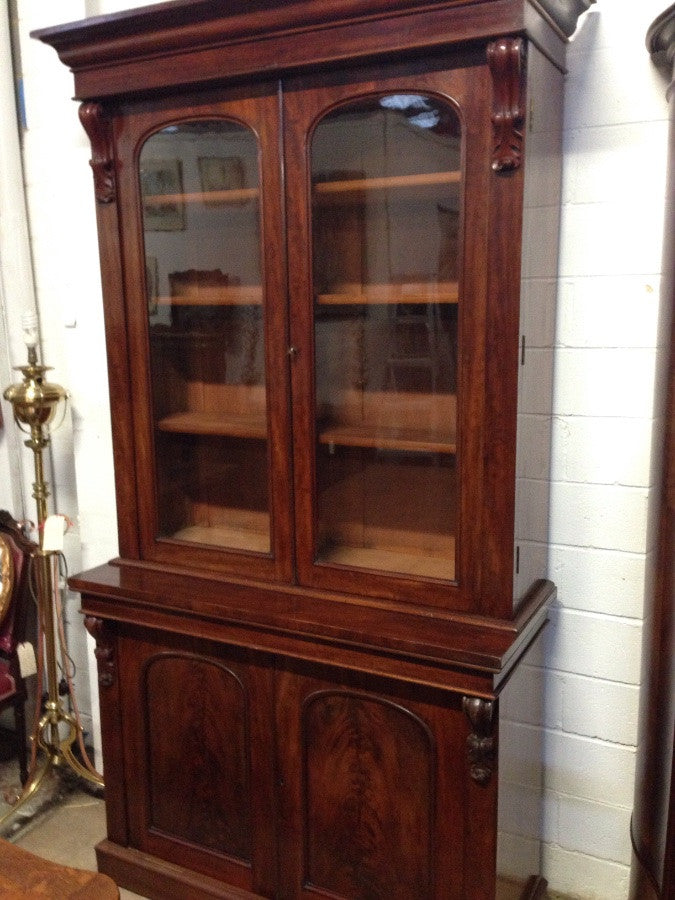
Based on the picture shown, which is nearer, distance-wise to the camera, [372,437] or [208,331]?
[372,437]

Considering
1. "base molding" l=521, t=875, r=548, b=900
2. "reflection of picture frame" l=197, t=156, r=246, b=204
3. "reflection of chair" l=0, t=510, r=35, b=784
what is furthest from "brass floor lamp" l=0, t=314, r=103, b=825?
"base molding" l=521, t=875, r=548, b=900

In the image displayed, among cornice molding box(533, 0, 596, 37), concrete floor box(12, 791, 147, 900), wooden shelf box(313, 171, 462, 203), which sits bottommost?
concrete floor box(12, 791, 147, 900)

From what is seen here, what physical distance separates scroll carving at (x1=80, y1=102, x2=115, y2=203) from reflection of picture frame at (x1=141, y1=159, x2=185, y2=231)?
7 cm

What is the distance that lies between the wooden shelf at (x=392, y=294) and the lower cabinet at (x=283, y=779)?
0.67m

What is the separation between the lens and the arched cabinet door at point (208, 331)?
5.00 feet

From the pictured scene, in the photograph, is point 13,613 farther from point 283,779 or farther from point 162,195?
point 162,195

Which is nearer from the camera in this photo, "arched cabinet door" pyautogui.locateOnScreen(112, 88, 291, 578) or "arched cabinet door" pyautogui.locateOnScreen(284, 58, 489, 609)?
"arched cabinet door" pyautogui.locateOnScreen(284, 58, 489, 609)

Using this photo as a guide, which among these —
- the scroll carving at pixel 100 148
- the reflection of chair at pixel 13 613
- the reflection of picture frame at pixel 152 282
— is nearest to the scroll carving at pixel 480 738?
the reflection of picture frame at pixel 152 282

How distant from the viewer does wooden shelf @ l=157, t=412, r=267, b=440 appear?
1.64 metres

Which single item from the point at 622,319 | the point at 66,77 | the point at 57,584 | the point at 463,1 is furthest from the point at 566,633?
the point at 66,77

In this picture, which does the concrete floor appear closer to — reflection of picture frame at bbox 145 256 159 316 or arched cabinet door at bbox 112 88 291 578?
arched cabinet door at bbox 112 88 291 578

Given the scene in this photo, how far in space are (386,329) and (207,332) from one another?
405mm

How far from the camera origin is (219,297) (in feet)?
5.38

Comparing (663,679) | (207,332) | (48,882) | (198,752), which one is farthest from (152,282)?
(663,679)
